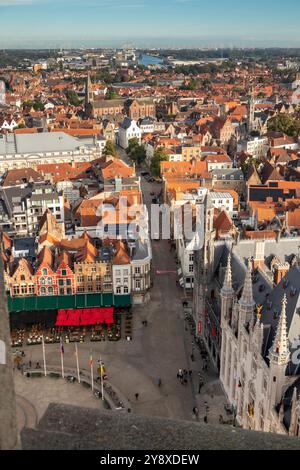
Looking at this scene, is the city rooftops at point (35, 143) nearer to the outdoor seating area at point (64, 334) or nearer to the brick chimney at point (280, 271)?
the outdoor seating area at point (64, 334)

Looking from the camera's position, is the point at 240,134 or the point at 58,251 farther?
the point at 240,134

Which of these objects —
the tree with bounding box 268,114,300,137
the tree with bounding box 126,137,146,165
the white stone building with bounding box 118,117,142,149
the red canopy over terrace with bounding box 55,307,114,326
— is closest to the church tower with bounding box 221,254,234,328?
the red canopy over terrace with bounding box 55,307,114,326

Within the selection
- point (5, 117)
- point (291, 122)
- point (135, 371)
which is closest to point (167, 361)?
point (135, 371)

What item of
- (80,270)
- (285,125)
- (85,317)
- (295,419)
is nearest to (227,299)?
(295,419)

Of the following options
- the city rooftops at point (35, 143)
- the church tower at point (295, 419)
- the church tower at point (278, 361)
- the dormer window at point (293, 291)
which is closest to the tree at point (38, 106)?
the city rooftops at point (35, 143)

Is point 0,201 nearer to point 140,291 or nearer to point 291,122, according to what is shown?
point 140,291

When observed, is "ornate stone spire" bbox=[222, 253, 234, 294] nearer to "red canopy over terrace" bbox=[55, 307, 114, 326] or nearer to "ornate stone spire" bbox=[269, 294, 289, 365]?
"ornate stone spire" bbox=[269, 294, 289, 365]
